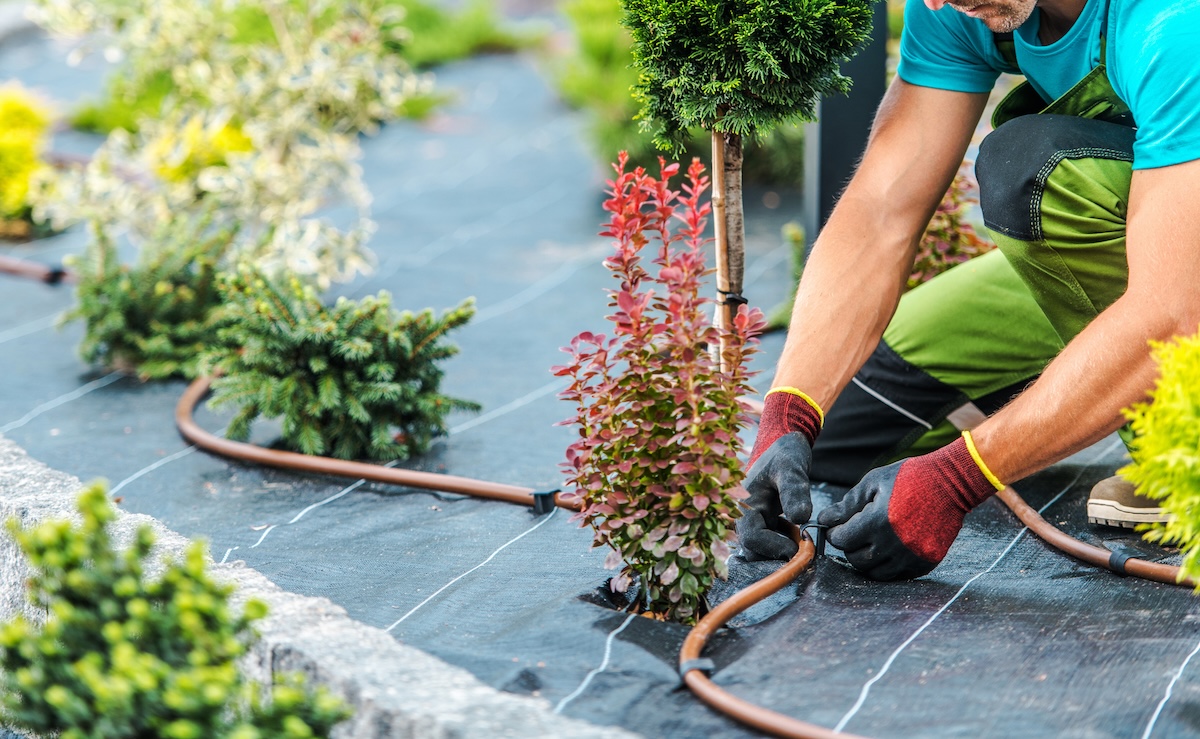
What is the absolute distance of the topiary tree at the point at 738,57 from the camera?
2213 millimetres

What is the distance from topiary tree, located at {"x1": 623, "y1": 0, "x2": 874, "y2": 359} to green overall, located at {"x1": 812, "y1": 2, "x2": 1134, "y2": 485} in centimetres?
43

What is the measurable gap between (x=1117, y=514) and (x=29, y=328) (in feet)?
11.4

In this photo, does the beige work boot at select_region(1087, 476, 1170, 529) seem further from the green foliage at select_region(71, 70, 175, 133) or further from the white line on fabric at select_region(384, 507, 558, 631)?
the green foliage at select_region(71, 70, 175, 133)

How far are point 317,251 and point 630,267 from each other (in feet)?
7.98

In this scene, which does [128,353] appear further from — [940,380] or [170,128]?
[940,380]

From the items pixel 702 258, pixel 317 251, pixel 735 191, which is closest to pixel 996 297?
pixel 735 191

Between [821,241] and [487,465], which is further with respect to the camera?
[487,465]

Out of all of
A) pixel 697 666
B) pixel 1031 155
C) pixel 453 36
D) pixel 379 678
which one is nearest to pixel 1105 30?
pixel 1031 155

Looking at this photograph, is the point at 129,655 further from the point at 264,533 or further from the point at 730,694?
the point at 264,533

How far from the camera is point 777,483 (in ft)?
7.14

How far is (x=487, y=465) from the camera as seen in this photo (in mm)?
2982

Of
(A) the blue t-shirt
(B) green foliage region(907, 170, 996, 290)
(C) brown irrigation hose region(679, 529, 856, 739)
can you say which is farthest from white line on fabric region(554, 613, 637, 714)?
(B) green foliage region(907, 170, 996, 290)

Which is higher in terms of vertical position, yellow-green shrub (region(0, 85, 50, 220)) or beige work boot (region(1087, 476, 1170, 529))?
yellow-green shrub (region(0, 85, 50, 220))

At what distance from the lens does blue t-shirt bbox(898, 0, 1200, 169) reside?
1.98 meters
